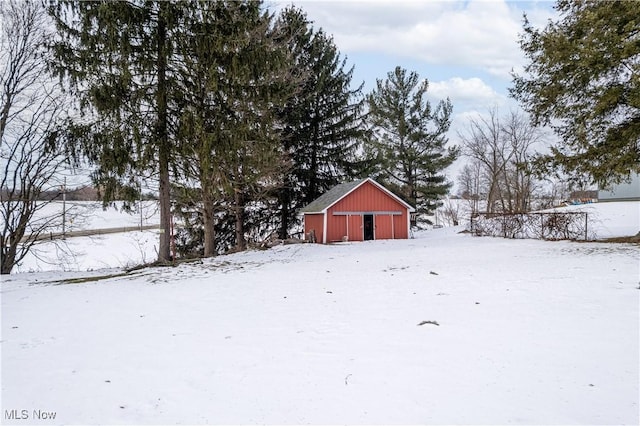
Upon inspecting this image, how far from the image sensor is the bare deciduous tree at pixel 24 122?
10867 mm

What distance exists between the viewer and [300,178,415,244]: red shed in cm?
1914

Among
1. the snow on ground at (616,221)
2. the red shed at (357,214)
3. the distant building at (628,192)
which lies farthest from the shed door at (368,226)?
the distant building at (628,192)

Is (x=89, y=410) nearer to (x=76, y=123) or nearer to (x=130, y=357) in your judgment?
(x=130, y=357)

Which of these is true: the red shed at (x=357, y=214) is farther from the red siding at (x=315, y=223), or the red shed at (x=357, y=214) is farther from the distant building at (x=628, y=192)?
the distant building at (x=628, y=192)

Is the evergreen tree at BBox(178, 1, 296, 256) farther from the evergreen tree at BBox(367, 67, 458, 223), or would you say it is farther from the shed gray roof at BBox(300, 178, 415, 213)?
the evergreen tree at BBox(367, 67, 458, 223)

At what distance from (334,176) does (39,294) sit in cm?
1720

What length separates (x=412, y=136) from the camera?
90.6 ft

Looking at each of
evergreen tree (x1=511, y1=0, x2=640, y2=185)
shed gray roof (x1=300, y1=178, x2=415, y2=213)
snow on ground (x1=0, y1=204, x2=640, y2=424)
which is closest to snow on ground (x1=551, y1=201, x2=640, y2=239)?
evergreen tree (x1=511, y1=0, x2=640, y2=185)

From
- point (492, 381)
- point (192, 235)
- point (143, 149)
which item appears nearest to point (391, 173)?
point (192, 235)

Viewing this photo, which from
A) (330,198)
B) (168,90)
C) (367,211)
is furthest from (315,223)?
(168,90)

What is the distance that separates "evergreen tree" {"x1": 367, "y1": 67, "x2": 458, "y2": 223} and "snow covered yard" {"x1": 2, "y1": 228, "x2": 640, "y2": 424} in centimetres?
2109

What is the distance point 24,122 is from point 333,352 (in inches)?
490

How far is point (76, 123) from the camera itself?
1043 centimetres

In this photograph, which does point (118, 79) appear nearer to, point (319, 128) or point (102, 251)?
point (319, 128)
